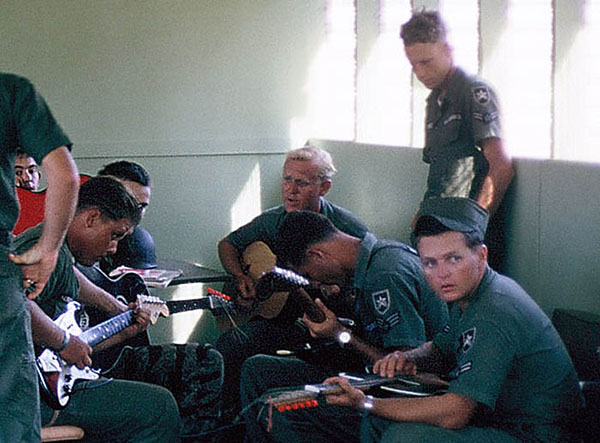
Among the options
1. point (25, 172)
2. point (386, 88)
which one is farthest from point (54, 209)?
point (386, 88)

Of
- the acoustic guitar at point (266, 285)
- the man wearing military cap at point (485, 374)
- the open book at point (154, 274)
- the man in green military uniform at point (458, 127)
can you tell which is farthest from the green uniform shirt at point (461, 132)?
the open book at point (154, 274)

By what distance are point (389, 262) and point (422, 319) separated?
0.19m

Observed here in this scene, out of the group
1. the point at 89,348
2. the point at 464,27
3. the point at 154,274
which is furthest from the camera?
the point at 464,27

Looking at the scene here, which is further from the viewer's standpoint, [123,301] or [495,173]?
[123,301]

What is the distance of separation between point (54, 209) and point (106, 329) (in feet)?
3.77

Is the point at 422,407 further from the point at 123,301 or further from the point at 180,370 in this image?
the point at 123,301

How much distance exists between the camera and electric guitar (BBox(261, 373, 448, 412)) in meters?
2.09

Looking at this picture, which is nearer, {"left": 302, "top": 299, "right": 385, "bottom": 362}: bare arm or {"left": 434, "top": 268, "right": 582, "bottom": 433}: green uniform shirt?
{"left": 434, "top": 268, "right": 582, "bottom": 433}: green uniform shirt

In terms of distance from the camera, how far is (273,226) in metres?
4.07

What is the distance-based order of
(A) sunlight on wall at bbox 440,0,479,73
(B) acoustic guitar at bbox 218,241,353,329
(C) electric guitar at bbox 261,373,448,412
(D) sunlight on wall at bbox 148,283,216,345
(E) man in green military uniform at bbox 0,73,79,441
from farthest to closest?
(D) sunlight on wall at bbox 148,283,216,345, (A) sunlight on wall at bbox 440,0,479,73, (B) acoustic guitar at bbox 218,241,353,329, (C) electric guitar at bbox 261,373,448,412, (E) man in green military uniform at bbox 0,73,79,441

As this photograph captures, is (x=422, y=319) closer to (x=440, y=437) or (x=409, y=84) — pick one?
(x=440, y=437)

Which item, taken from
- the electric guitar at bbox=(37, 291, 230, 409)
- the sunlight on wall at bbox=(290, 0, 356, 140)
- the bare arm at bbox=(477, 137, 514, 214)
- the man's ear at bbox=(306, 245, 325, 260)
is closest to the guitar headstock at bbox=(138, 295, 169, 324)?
the electric guitar at bbox=(37, 291, 230, 409)

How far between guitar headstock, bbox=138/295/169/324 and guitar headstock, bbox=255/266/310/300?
0.41 metres

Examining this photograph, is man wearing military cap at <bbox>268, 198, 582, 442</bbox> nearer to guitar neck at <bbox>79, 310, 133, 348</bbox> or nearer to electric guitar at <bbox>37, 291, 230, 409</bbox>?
electric guitar at <bbox>37, 291, 230, 409</bbox>
